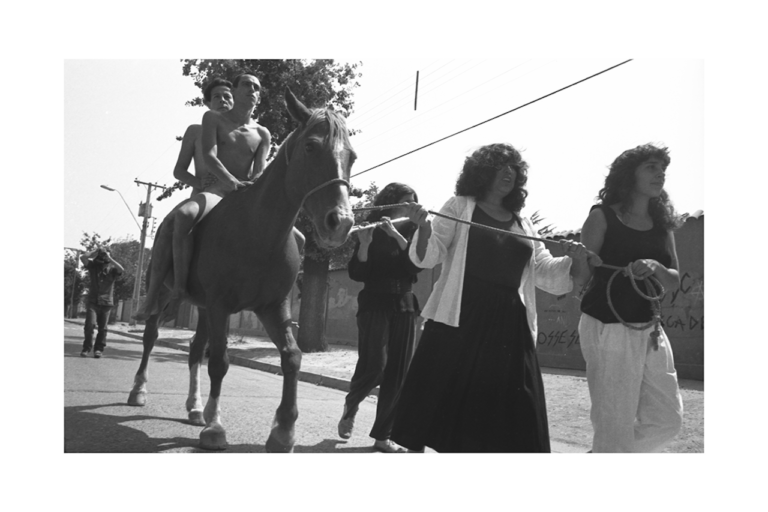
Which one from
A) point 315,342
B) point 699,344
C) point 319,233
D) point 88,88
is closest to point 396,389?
point 319,233

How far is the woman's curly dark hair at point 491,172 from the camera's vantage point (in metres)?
3.46

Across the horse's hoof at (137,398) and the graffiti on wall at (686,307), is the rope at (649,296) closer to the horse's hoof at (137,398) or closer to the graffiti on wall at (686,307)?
the horse's hoof at (137,398)

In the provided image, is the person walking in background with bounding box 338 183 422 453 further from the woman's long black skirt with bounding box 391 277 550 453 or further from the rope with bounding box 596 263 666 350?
the rope with bounding box 596 263 666 350

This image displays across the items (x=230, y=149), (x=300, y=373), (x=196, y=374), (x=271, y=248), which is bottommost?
(x=300, y=373)

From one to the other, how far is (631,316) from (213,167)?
298 cm

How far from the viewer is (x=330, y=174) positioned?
316cm

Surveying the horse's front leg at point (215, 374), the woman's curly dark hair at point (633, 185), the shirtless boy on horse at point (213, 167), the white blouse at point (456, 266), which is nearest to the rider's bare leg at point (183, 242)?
the shirtless boy on horse at point (213, 167)

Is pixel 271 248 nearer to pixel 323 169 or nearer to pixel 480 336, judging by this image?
pixel 323 169

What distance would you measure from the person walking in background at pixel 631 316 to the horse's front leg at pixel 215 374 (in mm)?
2265

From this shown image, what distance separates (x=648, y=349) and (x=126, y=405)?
13.7 ft

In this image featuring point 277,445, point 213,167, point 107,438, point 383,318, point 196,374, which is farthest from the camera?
point 196,374

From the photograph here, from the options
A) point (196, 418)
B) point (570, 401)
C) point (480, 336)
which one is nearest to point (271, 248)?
point (480, 336)

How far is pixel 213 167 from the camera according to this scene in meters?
4.26

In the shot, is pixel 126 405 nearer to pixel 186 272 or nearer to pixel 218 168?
pixel 186 272
